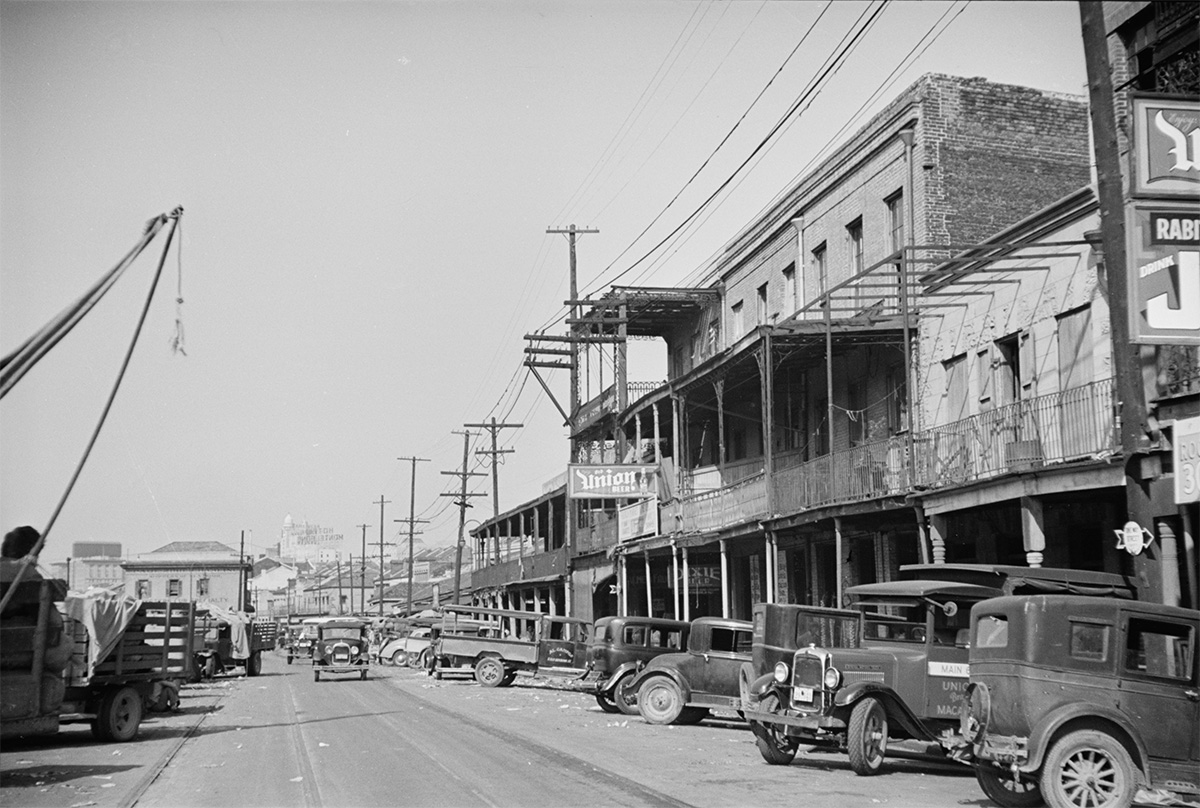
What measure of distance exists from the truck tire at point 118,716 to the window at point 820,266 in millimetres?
18763

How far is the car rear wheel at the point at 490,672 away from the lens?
1380 inches

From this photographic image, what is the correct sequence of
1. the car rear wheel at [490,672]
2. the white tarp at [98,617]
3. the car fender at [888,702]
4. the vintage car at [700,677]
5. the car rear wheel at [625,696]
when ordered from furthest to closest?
the car rear wheel at [490,672] < the car rear wheel at [625,696] < the vintage car at [700,677] < the white tarp at [98,617] < the car fender at [888,702]

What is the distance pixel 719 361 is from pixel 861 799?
16.2 metres

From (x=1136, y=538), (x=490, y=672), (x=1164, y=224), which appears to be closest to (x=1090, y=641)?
(x=1136, y=538)

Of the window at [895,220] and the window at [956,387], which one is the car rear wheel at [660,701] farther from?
the window at [895,220]

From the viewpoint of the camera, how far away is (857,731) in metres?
13.6

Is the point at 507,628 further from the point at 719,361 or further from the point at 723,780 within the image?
the point at 723,780

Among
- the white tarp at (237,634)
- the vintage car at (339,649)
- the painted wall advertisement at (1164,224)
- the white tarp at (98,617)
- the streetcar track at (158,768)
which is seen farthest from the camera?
the white tarp at (237,634)

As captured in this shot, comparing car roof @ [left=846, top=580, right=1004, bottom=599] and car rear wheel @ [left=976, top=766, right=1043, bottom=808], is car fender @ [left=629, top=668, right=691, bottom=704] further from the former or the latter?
car rear wheel @ [left=976, top=766, right=1043, bottom=808]

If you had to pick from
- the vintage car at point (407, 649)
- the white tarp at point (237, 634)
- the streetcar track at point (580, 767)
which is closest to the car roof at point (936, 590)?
the streetcar track at point (580, 767)

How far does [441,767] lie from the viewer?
1414 cm

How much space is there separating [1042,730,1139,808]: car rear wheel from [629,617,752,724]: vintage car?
33.0 feet

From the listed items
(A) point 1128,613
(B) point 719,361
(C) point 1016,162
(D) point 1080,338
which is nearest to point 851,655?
(A) point 1128,613

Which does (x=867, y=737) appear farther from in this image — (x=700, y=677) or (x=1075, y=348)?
(x=1075, y=348)
